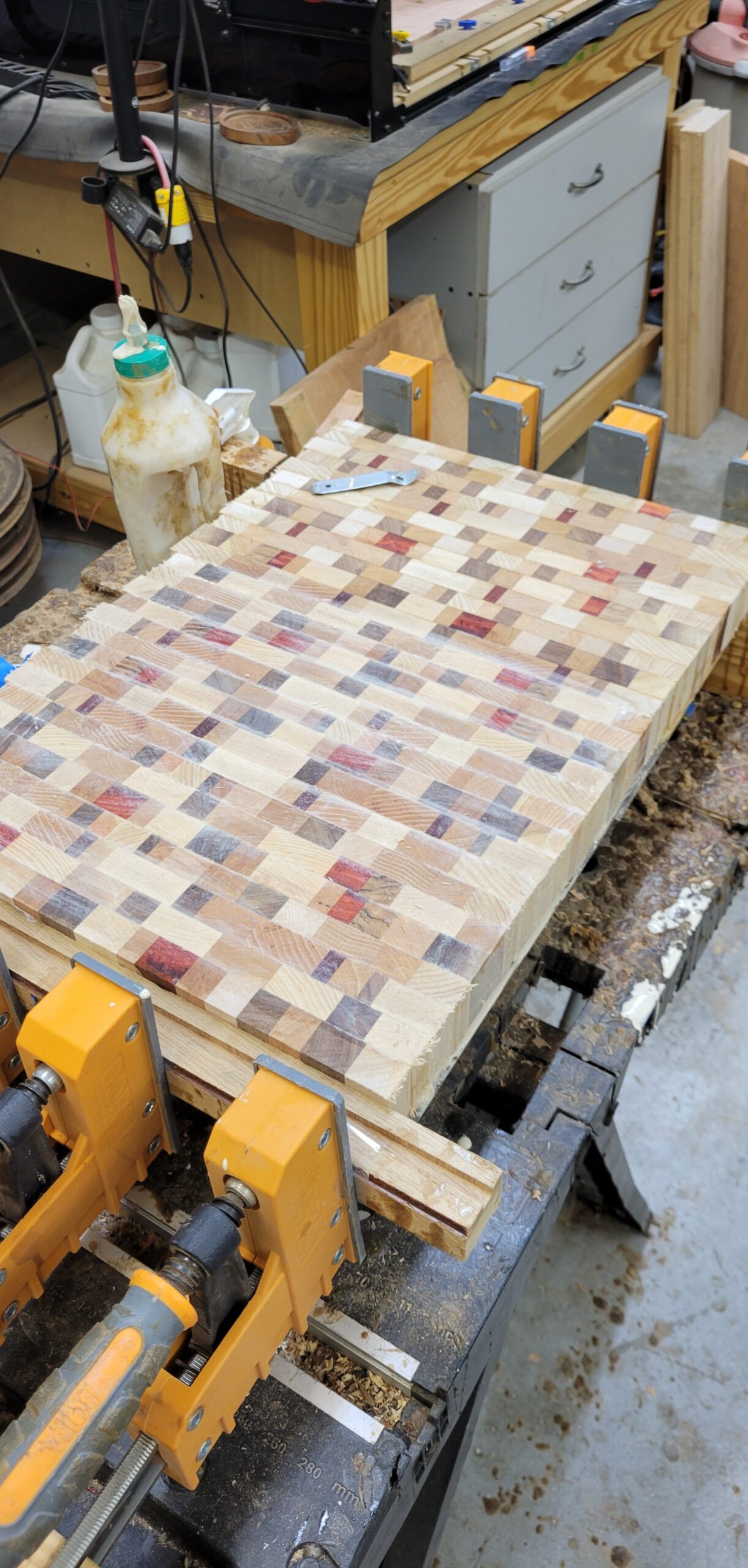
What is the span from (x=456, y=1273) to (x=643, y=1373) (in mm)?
999

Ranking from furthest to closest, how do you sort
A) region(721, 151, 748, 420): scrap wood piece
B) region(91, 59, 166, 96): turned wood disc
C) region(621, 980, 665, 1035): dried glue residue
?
region(721, 151, 748, 420): scrap wood piece < region(91, 59, 166, 96): turned wood disc < region(621, 980, 665, 1035): dried glue residue

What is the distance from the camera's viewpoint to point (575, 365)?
129 inches

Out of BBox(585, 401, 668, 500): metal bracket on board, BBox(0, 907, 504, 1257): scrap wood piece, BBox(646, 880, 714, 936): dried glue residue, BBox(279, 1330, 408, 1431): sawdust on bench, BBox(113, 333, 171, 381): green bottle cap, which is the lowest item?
BBox(279, 1330, 408, 1431): sawdust on bench

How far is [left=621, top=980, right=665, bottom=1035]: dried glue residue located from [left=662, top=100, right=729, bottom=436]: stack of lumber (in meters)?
2.97

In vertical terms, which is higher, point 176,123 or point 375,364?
point 176,123

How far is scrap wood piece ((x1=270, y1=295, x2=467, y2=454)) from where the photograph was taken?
87.0 inches

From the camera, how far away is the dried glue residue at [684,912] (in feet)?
4.57

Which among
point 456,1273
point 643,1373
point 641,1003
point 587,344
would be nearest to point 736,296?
point 587,344

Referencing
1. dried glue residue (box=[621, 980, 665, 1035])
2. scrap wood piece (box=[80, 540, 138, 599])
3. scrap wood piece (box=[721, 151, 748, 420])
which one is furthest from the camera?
scrap wood piece (box=[721, 151, 748, 420])

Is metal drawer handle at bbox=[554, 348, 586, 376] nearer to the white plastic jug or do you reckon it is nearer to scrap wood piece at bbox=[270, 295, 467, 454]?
scrap wood piece at bbox=[270, 295, 467, 454]

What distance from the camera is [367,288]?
91.9 inches

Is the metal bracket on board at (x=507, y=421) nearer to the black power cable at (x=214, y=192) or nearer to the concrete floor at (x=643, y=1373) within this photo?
the black power cable at (x=214, y=192)

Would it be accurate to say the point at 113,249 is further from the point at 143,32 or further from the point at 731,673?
the point at 731,673

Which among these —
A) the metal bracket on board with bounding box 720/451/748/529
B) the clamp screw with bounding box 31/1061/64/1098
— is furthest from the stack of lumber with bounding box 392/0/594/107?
the clamp screw with bounding box 31/1061/64/1098
